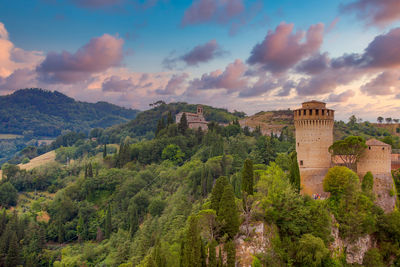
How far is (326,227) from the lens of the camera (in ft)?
96.9

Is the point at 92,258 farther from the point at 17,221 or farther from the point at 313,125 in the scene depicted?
the point at 313,125

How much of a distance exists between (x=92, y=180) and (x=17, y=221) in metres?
17.5

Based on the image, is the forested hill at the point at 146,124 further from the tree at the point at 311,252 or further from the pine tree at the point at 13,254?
the tree at the point at 311,252

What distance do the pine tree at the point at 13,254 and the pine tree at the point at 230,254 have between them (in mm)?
44193

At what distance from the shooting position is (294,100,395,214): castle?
34188mm

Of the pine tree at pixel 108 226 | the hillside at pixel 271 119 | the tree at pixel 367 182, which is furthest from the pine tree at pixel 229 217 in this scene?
the hillside at pixel 271 119

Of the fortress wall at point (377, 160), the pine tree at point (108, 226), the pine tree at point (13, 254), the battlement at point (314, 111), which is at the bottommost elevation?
the pine tree at point (13, 254)

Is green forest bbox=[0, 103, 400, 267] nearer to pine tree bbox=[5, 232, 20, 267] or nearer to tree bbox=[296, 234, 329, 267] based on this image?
tree bbox=[296, 234, 329, 267]

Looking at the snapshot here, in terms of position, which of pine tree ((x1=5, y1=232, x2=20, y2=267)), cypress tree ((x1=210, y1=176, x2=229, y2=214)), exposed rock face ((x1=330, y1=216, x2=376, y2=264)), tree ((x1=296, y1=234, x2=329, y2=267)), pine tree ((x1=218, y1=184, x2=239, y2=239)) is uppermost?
cypress tree ((x1=210, y1=176, x2=229, y2=214))

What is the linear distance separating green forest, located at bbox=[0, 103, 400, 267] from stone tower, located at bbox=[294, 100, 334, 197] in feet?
5.53

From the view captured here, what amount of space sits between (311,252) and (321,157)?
38.1 ft

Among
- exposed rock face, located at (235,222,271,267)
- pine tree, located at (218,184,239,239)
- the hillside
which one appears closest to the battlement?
exposed rock face, located at (235,222,271,267)

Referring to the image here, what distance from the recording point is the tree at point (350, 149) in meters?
34.2

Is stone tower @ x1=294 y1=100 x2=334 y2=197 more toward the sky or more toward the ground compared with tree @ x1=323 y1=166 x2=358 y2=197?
more toward the sky
